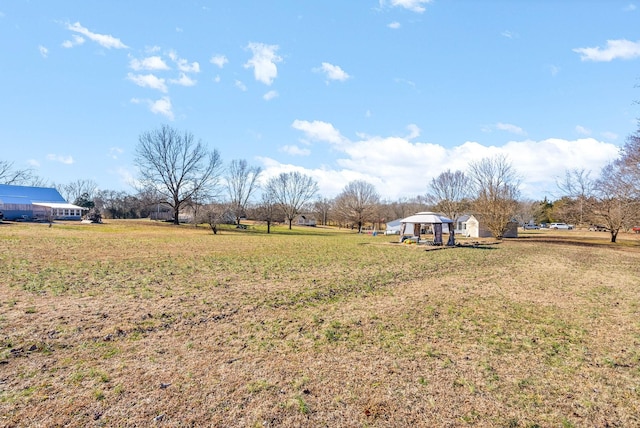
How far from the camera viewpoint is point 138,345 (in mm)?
5051

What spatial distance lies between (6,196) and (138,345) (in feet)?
197

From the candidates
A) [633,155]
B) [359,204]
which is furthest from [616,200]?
[359,204]

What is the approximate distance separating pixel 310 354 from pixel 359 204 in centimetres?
5478

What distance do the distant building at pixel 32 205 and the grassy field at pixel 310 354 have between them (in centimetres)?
4772

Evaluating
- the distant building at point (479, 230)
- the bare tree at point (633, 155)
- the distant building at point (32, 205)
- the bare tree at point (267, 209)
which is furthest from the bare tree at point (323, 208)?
the bare tree at point (633, 155)

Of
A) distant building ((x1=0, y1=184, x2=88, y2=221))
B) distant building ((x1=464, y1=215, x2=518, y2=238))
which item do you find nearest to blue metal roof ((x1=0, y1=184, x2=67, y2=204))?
distant building ((x1=0, y1=184, x2=88, y2=221))

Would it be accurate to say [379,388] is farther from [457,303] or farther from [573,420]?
[457,303]

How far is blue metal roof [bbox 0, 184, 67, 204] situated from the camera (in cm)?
4772

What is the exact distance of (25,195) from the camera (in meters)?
50.6

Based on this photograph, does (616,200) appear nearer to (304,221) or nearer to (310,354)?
(310,354)

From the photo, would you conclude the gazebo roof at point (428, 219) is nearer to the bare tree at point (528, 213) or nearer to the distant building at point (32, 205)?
the distant building at point (32, 205)

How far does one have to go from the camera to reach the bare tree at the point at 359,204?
190ft

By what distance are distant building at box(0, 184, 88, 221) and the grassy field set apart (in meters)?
47.7

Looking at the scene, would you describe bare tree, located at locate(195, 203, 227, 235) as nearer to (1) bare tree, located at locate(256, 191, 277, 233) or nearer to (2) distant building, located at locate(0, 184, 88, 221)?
(1) bare tree, located at locate(256, 191, 277, 233)
